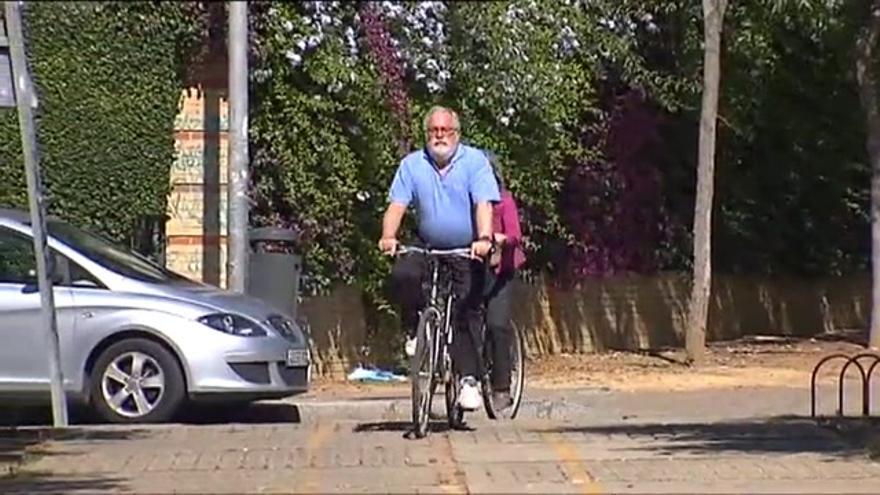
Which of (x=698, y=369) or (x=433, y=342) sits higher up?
(x=433, y=342)

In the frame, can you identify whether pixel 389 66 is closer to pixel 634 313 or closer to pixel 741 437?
pixel 741 437

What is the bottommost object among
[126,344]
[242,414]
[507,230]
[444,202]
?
[242,414]

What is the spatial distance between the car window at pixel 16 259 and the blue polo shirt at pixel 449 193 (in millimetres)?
3385

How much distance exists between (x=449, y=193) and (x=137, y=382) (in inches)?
126

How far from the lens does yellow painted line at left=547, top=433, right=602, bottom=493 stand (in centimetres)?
850

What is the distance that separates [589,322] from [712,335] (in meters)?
1.95

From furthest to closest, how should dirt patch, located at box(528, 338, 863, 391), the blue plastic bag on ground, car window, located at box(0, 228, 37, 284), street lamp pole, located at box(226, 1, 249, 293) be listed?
the blue plastic bag on ground
dirt patch, located at box(528, 338, 863, 391)
car window, located at box(0, 228, 37, 284)
street lamp pole, located at box(226, 1, 249, 293)

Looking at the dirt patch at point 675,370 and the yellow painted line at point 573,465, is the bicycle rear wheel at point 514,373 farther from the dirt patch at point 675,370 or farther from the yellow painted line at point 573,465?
the dirt patch at point 675,370

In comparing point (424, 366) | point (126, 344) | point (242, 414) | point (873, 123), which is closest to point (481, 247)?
point (424, 366)

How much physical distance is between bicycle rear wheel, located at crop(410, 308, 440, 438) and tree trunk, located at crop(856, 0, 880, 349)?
8.69m

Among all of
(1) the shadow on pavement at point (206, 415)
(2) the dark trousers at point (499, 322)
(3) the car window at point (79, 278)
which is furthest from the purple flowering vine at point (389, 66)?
(1) the shadow on pavement at point (206, 415)

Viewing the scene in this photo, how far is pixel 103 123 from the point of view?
51.0 feet

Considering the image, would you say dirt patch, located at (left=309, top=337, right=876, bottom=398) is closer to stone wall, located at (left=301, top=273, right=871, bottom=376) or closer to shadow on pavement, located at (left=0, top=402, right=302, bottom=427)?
stone wall, located at (left=301, top=273, right=871, bottom=376)

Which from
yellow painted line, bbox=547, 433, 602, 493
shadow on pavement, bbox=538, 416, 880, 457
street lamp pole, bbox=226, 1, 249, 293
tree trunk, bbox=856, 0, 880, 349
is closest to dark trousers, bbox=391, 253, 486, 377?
shadow on pavement, bbox=538, 416, 880, 457
